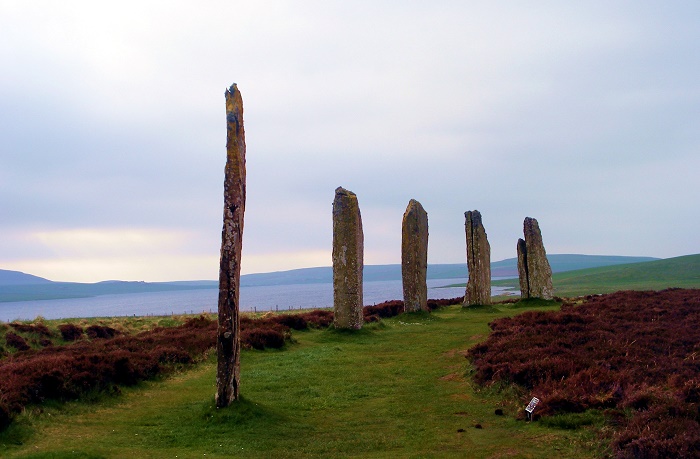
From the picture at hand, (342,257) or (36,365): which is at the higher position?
(342,257)

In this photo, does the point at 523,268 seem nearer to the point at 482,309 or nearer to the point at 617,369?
the point at 482,309

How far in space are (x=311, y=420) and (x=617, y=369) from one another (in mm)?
6283

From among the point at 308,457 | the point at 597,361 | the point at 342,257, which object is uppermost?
the point at 342,257

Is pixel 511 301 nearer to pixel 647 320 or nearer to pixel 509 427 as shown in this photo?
pixel 647 320

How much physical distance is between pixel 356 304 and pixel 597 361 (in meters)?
11.4

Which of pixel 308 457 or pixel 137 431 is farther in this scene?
pixel 137 431

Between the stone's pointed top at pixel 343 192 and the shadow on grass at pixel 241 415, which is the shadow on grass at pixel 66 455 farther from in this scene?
the stone's pointed top at pixel 343 192

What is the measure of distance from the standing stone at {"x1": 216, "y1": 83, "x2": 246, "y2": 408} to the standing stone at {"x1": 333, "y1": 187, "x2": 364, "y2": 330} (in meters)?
11.0

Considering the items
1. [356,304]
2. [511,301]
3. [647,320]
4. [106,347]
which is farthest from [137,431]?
[511,301]

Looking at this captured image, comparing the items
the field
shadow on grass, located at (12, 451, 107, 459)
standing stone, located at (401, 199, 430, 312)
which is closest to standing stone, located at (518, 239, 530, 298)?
standing stone, located at (401, 199, 430, 312)

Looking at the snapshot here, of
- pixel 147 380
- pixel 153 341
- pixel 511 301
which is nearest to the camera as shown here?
pixel 147 380

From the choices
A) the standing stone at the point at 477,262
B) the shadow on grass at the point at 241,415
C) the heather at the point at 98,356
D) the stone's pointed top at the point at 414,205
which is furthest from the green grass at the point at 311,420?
the standing stone at the point at 477,262

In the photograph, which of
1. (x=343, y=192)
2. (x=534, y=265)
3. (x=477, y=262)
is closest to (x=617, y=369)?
(x=343, y=192)

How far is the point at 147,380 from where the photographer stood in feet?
46.6
